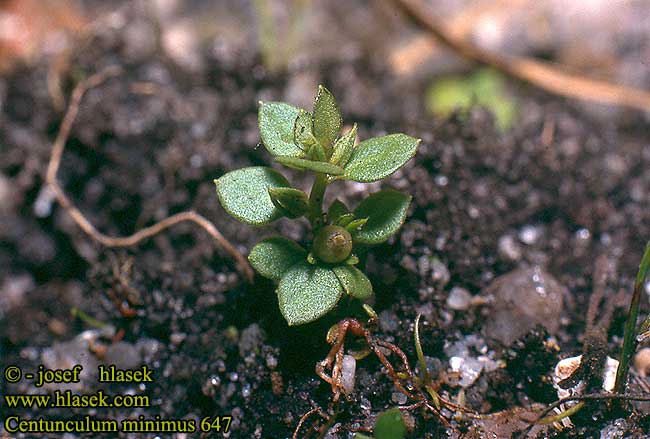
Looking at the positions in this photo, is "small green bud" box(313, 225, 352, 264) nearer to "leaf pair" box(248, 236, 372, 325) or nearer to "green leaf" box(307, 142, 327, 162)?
"leaf pair" box(248, 236, 372, 325)

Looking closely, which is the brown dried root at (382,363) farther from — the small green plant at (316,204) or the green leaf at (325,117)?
the green leaf at (325,117)

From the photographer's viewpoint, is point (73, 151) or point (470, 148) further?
point (73, 151)

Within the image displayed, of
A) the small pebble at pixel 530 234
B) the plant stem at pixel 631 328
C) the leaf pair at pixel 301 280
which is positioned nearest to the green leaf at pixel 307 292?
the leaf pair at pixel 301 280

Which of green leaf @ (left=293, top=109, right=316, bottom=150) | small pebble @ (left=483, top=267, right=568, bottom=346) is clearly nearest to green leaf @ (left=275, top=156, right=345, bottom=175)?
green leaf @ (left=293, top=109, right=316, bottom=150)

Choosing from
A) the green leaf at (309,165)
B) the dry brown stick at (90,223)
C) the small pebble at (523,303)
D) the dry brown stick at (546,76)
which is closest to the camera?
the green leaf at (309,165)

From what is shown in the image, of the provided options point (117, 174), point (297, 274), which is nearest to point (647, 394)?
point (297, 274)

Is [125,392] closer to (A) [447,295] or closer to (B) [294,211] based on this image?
(B) [294,211]

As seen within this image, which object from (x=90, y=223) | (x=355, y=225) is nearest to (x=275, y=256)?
(x=355, y=225)
